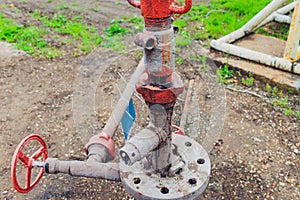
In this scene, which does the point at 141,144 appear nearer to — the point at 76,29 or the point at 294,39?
the point at 294,39

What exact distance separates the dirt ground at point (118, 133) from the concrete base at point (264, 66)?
11cm

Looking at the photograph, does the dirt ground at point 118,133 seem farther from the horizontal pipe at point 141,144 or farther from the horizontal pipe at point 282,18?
the horizontal pipe at point 282,18

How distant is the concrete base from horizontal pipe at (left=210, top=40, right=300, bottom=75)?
5cm

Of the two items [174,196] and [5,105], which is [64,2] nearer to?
[5,105]

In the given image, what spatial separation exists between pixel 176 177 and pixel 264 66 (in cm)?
206

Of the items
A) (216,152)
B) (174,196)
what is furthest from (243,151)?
(174,196)

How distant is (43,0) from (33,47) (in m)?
1.79

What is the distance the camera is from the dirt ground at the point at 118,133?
212cm

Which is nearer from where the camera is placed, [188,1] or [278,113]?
[188,1]

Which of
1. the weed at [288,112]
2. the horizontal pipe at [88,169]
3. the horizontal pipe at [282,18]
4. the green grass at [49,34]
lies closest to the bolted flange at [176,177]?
the horizontal pipe at [88,169]

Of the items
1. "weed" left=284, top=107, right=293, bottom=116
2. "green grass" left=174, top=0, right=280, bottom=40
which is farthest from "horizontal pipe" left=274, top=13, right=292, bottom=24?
"weed" left=284, top=107, right=293, bottom=116

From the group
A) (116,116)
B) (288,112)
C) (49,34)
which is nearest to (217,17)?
(288,112)

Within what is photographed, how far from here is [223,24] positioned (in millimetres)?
4234

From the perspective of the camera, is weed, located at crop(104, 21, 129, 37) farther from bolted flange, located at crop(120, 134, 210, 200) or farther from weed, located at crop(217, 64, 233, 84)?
bolted flange, located at crop(120, 134, 210, 200)
